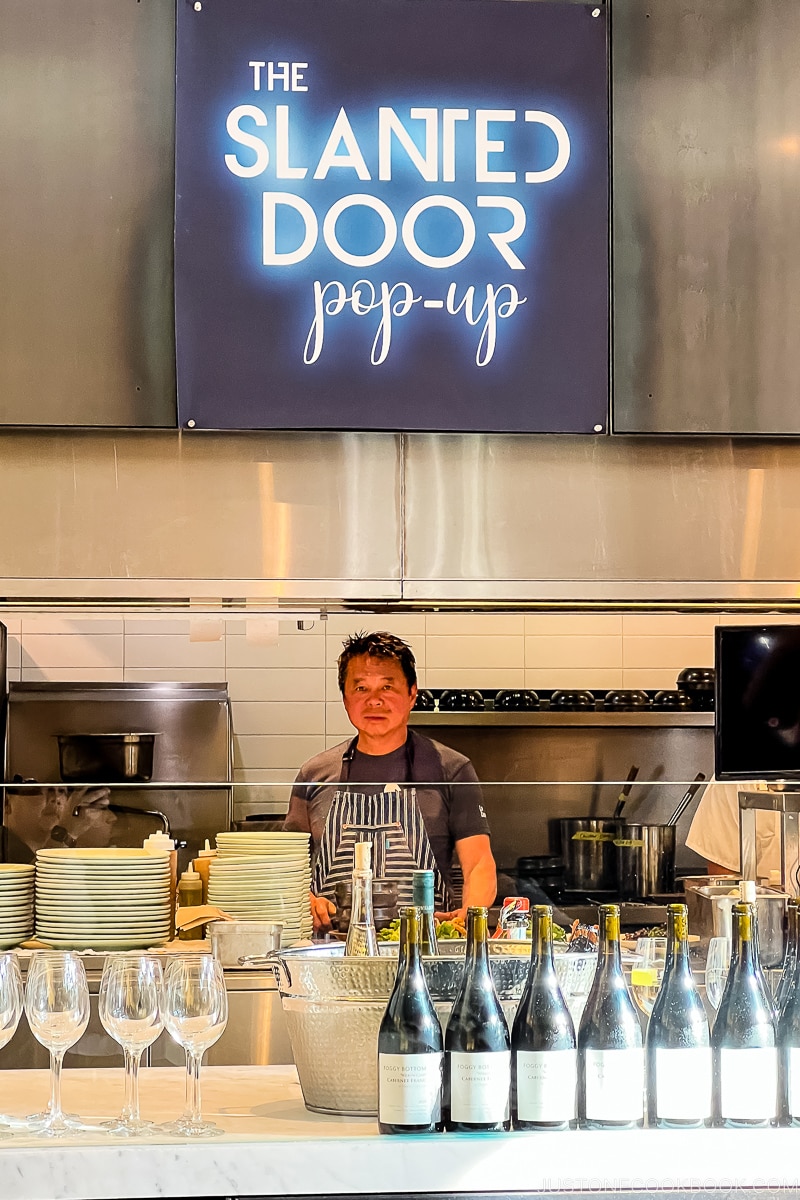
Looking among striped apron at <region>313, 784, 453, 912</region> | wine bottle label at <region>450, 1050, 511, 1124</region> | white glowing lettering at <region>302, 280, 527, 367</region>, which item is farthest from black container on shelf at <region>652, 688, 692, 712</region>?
wine bottle label at <region>450, 1050, 511, 1124</region>

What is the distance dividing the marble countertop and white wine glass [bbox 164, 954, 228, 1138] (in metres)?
0.08

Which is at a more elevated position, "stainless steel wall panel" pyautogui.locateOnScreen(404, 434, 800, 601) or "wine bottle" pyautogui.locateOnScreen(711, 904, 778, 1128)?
"stainless steel wall panel" pyautogui.locateOnScreen(404, 434, 800, 601)

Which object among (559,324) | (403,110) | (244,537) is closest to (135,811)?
(244,537)

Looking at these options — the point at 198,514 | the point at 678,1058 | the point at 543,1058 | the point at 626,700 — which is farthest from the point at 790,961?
the point at 198,514

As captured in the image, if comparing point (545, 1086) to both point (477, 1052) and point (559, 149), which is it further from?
point (559, 149)

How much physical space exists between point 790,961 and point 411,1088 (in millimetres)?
522

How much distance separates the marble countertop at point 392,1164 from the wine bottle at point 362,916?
0.30 metres

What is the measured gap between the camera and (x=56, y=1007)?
5.31ft

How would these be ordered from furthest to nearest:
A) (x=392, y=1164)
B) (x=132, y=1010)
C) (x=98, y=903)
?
(x=98, y=903) < (x=132, y=1010) < (x=392, y=1164)

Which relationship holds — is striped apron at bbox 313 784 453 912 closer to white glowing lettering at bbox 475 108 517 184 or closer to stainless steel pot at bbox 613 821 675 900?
stainless steel pot at bbox 613 821 675 900

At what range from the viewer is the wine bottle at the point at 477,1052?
1539mm

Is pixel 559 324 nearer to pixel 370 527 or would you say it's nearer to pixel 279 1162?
pixel 370 527

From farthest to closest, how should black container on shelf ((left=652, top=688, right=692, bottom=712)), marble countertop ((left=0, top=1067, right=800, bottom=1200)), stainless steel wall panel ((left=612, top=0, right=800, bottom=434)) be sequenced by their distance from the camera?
black container on shelf ((left=652, top=688, right=692, bottom=712)) < stainless steel wall panel ((left=612, top=0, right=800, bottom=434)) < marble countertop ((left=0, top=1067, right=800, bottom=1200))

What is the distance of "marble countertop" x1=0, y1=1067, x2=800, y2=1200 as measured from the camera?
1.50 m
